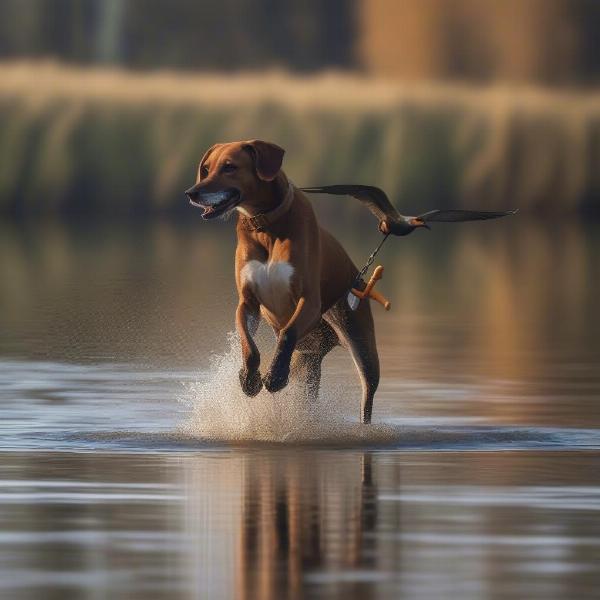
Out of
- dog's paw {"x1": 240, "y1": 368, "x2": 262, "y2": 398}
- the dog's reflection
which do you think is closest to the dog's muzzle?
dog's paw {"x1": 240, "y1": 368, "x2": 262, "y2": 398}

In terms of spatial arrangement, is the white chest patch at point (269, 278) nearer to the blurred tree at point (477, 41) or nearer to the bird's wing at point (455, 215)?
the bird's wing at point (455, 215)

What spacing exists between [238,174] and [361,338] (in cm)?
152

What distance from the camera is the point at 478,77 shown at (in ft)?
220

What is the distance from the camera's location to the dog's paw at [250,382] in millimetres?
14989

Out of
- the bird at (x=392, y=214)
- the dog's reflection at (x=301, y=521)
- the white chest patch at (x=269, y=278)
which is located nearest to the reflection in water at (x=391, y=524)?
the dog's reflection at (x=301, y=521)

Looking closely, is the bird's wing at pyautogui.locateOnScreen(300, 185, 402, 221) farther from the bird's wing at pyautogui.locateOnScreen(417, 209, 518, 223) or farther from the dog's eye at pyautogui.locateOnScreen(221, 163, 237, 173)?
the dog's eye at pyautogui.locateOnScreen(221, 163, 237, 173)

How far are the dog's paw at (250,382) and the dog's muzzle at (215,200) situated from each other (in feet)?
3.01

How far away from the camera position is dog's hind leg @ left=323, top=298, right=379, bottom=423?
51.6 ft

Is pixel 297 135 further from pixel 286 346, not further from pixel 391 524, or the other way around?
pixel 391 524

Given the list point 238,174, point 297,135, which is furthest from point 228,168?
point 297,135

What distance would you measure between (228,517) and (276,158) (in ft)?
12.6

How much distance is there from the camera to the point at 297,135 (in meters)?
68.9

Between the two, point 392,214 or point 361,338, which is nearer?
point 392,214

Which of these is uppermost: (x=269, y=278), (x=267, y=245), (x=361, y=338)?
(x=267, y=245)
